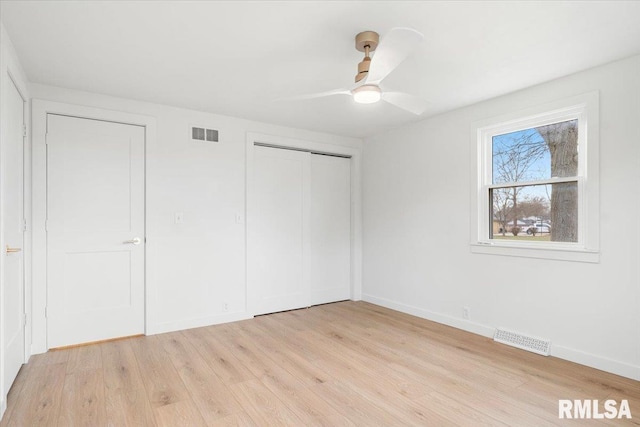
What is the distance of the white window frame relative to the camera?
9.21 ft

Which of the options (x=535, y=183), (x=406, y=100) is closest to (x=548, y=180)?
(x=535, y=183)

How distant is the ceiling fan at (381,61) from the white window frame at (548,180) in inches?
52.2

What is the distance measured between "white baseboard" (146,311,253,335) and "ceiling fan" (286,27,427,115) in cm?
296

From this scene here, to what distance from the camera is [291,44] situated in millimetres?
2422

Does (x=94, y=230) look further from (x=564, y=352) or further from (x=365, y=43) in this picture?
(x=564, y=352)

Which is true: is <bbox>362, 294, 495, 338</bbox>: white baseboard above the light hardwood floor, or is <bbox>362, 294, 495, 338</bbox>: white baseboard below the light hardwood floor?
above

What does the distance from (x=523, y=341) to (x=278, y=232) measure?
2935 mm

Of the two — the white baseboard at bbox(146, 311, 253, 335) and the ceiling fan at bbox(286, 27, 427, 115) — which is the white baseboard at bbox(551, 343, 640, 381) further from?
the white baseboard at bbox(146, 311, 253, 335)

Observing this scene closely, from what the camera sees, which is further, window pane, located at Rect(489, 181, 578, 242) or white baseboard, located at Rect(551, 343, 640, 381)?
window pane, located at Rect(489, 181, 578, 242)

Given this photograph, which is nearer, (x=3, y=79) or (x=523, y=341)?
(x=3, y=79)

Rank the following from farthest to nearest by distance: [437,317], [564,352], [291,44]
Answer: [437,317] < [564,352] < [291,44]

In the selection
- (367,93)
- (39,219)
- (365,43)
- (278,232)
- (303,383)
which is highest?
(365,43)

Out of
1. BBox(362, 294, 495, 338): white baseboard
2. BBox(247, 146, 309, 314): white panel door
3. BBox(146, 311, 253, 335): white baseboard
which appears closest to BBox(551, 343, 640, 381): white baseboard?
BBox(362, 294, 495, 338): white baseboard

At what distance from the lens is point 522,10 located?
2.05 meters
